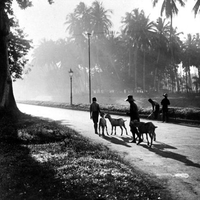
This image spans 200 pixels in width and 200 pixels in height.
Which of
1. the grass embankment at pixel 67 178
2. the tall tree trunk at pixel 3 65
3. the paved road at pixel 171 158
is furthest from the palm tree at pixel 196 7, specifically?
the grass embankment at pixel 67 178

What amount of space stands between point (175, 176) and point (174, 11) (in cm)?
3620

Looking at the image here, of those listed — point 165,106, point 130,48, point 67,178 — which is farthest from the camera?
point 130,48

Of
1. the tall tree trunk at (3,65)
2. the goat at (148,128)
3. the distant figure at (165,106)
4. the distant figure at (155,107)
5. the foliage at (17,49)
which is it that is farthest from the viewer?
the foliage at (17,49)

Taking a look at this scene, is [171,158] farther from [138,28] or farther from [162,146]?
[138,28]

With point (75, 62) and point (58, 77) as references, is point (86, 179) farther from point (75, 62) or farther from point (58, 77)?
point (58, 77)

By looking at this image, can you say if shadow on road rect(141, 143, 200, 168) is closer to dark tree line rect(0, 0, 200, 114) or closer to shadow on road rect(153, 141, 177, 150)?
shadow on road rect(153, 141, 177, 150)

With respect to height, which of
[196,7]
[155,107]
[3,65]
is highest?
[196,7]

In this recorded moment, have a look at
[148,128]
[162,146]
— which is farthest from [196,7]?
[162,146]

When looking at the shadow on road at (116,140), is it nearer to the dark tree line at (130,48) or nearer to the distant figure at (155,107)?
the distant figure at (155,107)

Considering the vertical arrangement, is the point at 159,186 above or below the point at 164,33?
below

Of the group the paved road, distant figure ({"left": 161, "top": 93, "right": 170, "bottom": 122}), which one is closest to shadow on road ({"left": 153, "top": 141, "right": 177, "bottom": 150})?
the paved road

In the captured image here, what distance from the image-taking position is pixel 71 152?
297 inches

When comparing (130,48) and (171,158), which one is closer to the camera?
(171,158)

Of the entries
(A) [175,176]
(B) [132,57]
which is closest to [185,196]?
(A) [175,176]
